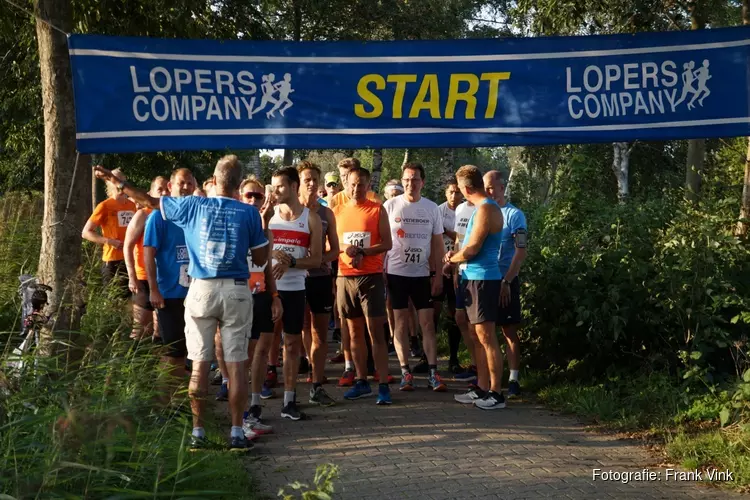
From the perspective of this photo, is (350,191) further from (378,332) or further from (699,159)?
(699,159)

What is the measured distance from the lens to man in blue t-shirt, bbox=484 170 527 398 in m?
9.05

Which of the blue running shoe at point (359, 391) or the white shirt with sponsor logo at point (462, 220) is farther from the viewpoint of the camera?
the white shirt with sponsor logo at point (462, 220)

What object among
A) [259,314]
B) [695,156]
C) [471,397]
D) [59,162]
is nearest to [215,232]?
[259,314]

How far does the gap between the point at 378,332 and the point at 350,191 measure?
4.49 feet

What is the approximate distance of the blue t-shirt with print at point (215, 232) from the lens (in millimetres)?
6832

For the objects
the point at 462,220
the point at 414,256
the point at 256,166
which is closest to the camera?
the point at 414,256

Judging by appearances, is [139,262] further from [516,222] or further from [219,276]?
[516,222]

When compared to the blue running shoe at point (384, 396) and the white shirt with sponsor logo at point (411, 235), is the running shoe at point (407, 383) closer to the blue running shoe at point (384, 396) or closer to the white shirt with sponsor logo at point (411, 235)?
the blue running shoe at point (384, 396)

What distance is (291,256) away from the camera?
842 cm

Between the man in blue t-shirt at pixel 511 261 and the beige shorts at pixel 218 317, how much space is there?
9.58 ft

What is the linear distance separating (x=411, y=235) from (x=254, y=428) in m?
2.90

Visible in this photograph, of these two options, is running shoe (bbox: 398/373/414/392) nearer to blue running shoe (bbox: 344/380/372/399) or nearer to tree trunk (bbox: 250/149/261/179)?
blue running shoe (bbox: 344/380/372/399)

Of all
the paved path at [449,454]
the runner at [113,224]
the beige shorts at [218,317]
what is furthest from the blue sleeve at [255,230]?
the runner at [113,224]

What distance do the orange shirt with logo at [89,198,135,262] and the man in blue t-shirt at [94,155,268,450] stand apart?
3.95m
